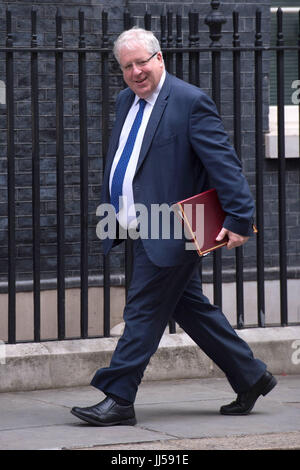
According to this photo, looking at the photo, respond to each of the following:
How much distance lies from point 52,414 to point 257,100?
2372mm

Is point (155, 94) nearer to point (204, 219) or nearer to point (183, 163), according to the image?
point (183, 163)

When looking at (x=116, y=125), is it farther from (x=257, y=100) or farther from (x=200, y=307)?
(x=257, y=100)

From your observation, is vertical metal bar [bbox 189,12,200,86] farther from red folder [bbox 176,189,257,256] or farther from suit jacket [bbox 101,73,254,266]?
red folder [bbox 176,189,257,256]

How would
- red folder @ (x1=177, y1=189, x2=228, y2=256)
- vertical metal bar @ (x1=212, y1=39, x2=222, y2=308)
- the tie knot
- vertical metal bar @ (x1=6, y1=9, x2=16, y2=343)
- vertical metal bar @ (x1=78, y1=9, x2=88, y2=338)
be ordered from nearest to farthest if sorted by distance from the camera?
1. red folder @ (x1=177, y1=189, x2=228, y2=256)
2. the tie knot
3. vertical metal bar @ (x1=6, y1=9, x2=16, y2=343)
4. vertical metal bar @ (x1=78, y1=9, x2=88, y2=338)
5. vertical metal bar @ (x1=212, y1=39, x2=222, y2=308)

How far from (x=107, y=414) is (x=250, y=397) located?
78 cm

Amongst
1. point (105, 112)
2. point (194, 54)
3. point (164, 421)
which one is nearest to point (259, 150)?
point (194, 54)

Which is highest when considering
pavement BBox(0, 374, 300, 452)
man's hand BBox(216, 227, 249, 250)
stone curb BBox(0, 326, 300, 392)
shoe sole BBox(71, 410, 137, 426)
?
man's hand BBox(216, 227, 249, 250)

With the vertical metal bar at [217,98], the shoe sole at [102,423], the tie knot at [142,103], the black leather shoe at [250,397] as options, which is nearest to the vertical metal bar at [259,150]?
the vertical metal bar at [217,98]

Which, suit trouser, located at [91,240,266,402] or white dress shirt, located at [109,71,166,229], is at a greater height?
white dress shirt, located at [109,71,166,229]

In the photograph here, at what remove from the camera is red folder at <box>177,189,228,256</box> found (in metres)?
5.73

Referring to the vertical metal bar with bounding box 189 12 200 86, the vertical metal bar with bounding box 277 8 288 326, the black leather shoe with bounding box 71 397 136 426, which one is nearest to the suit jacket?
the black leather shoe with bounding box 71 397 136 426

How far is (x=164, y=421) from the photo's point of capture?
6.07 metres

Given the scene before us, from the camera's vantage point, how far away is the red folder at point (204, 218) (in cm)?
573
